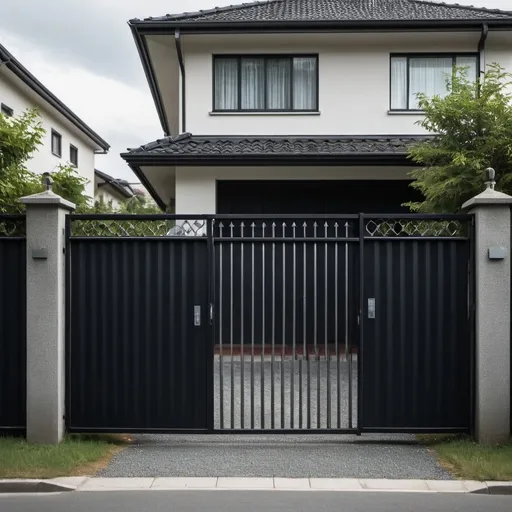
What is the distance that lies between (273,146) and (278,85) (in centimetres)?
198

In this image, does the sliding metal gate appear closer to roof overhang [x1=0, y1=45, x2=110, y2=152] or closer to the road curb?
the road curb

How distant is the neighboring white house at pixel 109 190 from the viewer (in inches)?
1288

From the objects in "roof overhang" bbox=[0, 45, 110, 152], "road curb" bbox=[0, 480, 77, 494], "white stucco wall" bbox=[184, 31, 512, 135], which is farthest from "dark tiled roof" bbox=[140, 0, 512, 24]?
"road curb" bbox=[0, 480, 77, 494]

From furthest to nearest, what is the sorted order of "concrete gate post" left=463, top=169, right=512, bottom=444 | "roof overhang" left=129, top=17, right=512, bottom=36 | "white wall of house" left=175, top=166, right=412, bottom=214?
"roof overhang" left=129, top=17, right=512, bottom=36
"white wall of house" left=175, top=166, right=412, bottom=214
"concrete gate post" left=463, top=169, right=512, bottom=444

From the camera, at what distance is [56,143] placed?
24781mm

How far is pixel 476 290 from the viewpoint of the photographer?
6.36 meters

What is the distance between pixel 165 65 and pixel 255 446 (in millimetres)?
11232

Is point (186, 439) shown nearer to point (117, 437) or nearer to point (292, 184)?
point (117, 437)

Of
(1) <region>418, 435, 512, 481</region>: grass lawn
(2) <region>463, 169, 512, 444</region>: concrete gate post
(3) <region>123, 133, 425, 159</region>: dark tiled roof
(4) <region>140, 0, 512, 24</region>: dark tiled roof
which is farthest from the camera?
(4) <region>140, 0, 512, 24</region>: dark tiled roof

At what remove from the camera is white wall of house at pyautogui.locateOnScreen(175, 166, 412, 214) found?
501 inches

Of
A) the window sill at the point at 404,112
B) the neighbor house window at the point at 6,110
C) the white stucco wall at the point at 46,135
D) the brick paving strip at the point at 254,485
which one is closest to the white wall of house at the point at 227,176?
the window sill at the point at 404,112

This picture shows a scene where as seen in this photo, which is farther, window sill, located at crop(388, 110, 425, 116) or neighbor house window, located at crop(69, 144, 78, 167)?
neighbor house window, located at crop(69, 144, 78, 167)

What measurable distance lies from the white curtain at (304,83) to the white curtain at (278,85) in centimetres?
16

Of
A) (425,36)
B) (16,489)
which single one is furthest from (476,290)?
(425,36)
